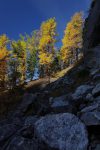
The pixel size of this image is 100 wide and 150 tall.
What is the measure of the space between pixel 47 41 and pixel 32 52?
24.4 ft

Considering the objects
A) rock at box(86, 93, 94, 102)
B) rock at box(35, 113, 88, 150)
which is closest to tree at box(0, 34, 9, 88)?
rock at box(86, 93, 94, 102)

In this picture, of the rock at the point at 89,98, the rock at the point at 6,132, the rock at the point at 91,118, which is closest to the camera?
the rock at the point at 91,118

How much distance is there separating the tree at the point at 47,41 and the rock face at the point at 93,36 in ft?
64.8

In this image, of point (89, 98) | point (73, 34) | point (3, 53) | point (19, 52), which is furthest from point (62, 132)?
point (19, 52)

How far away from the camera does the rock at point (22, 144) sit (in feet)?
26.5

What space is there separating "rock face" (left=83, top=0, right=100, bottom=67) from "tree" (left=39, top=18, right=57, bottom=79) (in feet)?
64.8

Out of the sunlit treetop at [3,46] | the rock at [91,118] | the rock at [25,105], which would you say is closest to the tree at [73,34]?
the sunlit treetop at [3,46]

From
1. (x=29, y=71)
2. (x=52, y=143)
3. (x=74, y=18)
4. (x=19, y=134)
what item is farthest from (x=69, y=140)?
(x=29, y=71)

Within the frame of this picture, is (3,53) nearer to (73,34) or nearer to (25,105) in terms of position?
(73,34)

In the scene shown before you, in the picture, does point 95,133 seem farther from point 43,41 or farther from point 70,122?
point 43,41

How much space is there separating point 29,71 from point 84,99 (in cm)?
4662

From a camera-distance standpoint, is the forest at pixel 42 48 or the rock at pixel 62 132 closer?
the rock at pixel 62 132

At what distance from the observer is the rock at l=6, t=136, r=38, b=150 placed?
8.08m

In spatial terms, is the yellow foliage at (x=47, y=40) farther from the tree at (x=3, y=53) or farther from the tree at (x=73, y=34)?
the tree at (x=3, y=53)
